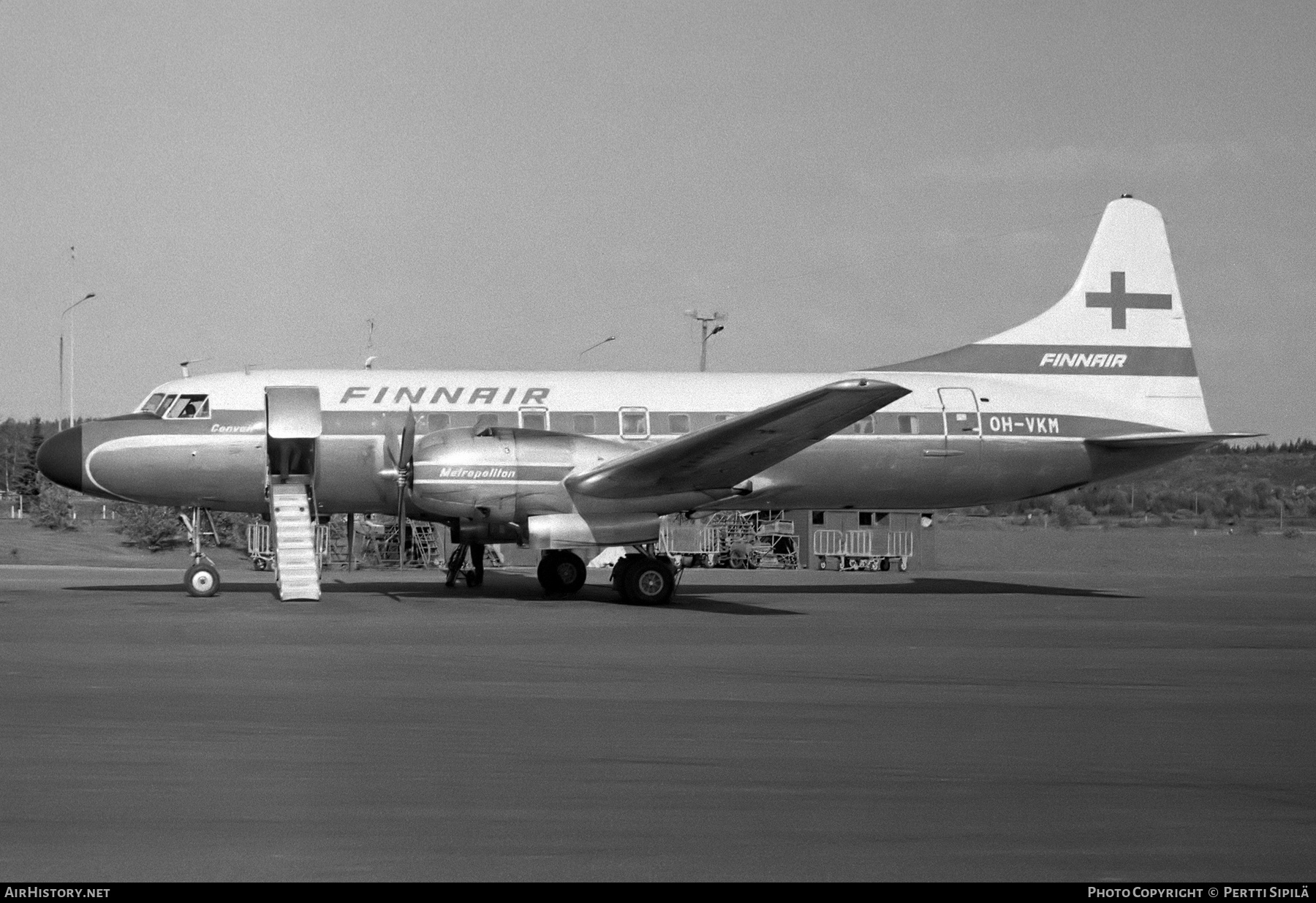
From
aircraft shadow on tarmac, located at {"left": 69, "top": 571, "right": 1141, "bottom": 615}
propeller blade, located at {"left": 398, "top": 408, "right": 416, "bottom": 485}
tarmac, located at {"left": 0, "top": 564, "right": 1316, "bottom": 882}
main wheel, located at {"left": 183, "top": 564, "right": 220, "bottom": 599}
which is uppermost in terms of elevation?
propeller blade, located at {"left": 398, "top": 408, "right": 416, "bottom": 485}

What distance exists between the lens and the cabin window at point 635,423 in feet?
73.8

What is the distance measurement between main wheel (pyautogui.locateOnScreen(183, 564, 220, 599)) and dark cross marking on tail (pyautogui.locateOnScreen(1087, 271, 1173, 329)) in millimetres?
16310

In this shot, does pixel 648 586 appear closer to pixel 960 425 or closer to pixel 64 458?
pixel 960 425

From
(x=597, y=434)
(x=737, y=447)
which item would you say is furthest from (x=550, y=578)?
(x=737, y=447)

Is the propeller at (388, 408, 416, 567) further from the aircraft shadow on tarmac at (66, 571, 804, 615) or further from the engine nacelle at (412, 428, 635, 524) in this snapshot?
the aircraft shadow on tarmac at (66, 571, 804, 615)

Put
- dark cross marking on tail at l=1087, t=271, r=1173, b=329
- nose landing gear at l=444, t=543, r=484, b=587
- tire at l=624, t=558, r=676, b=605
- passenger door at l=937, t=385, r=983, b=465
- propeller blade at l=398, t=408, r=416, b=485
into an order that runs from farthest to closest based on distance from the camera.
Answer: dark cross marking on tail at l=1087, t=271, r=1173, b=329
nose landing gear at l=444, t=543, r=484, b=587
passenger door at l=937, t=385, r=983, b=465
tire at l=624, t=558, r=676, b=605
propeller blade at l=398, t=408, r=416, b=485

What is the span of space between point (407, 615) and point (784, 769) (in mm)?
11312

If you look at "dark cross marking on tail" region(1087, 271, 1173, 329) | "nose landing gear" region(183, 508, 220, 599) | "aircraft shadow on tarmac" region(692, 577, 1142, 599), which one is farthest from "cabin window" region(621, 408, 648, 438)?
"dark cross marking on tail" region(1087, 271, 1173, 329)

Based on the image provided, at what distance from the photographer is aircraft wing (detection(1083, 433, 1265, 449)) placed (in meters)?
24.1

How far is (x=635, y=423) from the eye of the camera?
890 inches

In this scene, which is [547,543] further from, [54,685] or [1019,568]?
[1019,568]

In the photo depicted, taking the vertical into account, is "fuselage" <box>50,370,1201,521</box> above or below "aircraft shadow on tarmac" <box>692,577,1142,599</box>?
above

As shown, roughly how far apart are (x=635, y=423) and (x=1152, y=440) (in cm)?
923

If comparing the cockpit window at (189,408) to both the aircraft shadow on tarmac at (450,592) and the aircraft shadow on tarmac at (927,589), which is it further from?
the aircraft shadow on tarmac at (927,589)
